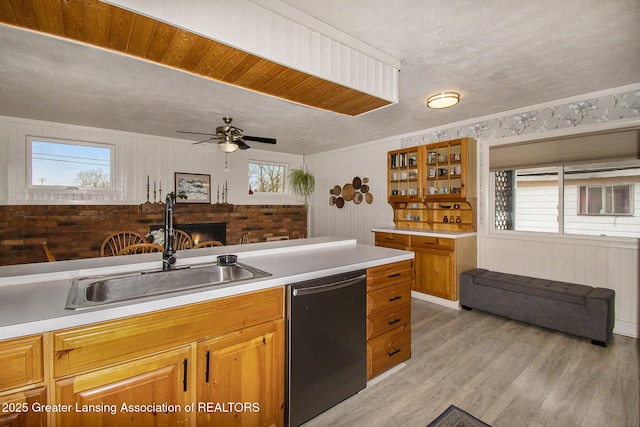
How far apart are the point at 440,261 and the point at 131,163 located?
504 centimetres

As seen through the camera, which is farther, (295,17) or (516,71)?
(516,71)

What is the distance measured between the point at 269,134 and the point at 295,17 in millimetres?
3147

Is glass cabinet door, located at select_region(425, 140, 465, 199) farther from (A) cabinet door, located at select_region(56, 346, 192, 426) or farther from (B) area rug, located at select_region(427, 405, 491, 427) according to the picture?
(A) cabinet door, located at select_region(56, 346, 192, 426)

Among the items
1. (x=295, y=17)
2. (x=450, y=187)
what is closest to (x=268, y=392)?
(x=295, y=17)

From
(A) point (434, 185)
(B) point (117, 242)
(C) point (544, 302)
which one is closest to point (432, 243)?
(A) point (434, 185)

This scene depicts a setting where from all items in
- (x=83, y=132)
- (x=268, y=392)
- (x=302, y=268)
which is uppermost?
(x=83, y=132)

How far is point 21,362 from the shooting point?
938mm

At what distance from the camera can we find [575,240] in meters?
3.28

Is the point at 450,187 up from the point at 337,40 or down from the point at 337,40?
down

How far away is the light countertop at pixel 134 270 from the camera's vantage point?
1.00m

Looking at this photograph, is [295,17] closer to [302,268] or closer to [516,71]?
[302,268]

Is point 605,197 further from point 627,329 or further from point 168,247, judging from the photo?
point 168,247

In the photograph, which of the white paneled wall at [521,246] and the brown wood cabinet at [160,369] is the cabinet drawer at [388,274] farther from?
the white paneled wall at [521,246]

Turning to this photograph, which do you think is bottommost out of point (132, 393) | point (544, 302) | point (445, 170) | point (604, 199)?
point (544, 302)
